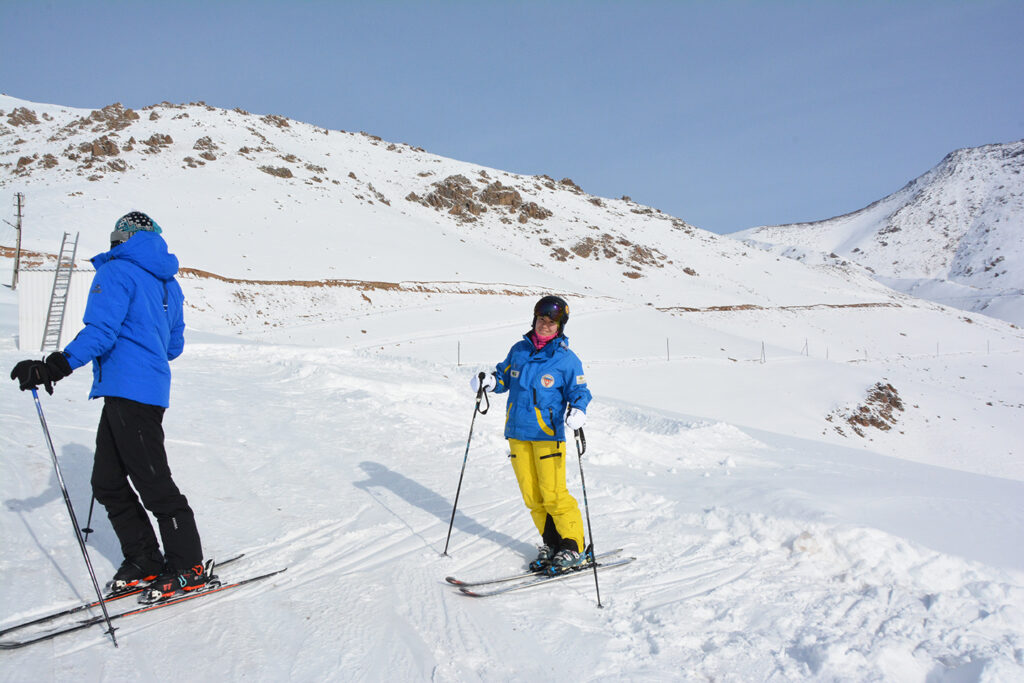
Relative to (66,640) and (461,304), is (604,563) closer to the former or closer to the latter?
(66,640)

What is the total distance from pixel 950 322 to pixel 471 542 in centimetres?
5748

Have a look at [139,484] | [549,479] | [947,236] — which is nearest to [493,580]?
[549,479]

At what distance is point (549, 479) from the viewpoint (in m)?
4.18

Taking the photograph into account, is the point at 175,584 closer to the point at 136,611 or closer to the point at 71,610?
the point at 136,611

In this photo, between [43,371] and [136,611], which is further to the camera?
[136,611]

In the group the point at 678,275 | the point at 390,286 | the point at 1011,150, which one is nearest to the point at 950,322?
the point at 678,275

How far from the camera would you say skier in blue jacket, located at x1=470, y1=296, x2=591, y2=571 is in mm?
4148

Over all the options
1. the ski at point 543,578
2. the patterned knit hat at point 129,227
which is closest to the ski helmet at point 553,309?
the ski at point 543,578

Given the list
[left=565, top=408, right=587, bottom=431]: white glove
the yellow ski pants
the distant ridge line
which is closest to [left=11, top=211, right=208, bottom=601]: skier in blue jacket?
the yellow ski pants

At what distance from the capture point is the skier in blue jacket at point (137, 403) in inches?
129

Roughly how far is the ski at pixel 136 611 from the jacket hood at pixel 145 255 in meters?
1.94

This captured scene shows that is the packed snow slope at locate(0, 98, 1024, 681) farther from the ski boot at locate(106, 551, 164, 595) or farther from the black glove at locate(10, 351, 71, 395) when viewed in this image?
the black glove at locate(10, 351, 71, 395)

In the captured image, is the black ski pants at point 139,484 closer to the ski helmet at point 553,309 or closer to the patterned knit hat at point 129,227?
the patterned knit hat at point 129,227

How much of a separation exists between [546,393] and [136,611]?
9.21 ft
